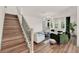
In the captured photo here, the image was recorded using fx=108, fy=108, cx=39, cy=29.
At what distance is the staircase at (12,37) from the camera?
1910 millimetres

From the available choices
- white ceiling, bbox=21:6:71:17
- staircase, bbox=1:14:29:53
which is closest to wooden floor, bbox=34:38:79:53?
staircase, bbox=1:14:29:53

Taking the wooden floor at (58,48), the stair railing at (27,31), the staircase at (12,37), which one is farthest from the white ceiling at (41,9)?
the wooden floor at (58,48)

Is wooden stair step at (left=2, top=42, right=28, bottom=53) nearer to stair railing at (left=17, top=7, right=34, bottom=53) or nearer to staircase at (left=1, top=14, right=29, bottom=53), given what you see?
staircase at (left=1, top=14, right=29, bottom=53)

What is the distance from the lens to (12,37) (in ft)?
6.35

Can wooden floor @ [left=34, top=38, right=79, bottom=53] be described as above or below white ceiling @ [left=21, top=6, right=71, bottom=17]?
below

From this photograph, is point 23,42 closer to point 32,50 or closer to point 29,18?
point 32,50

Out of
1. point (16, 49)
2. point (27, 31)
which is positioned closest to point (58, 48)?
point (27, 31)

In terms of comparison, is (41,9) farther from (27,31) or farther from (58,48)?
(58,48)

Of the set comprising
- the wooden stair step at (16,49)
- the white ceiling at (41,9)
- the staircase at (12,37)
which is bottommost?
the wooden stair step at (16,49)

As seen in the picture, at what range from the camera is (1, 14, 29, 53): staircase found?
1910 mm

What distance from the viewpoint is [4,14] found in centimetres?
191

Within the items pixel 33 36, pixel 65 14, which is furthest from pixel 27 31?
pixel 65 14

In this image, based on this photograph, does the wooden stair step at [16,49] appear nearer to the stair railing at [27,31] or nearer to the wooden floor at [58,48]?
the stair railing at [27,31]
